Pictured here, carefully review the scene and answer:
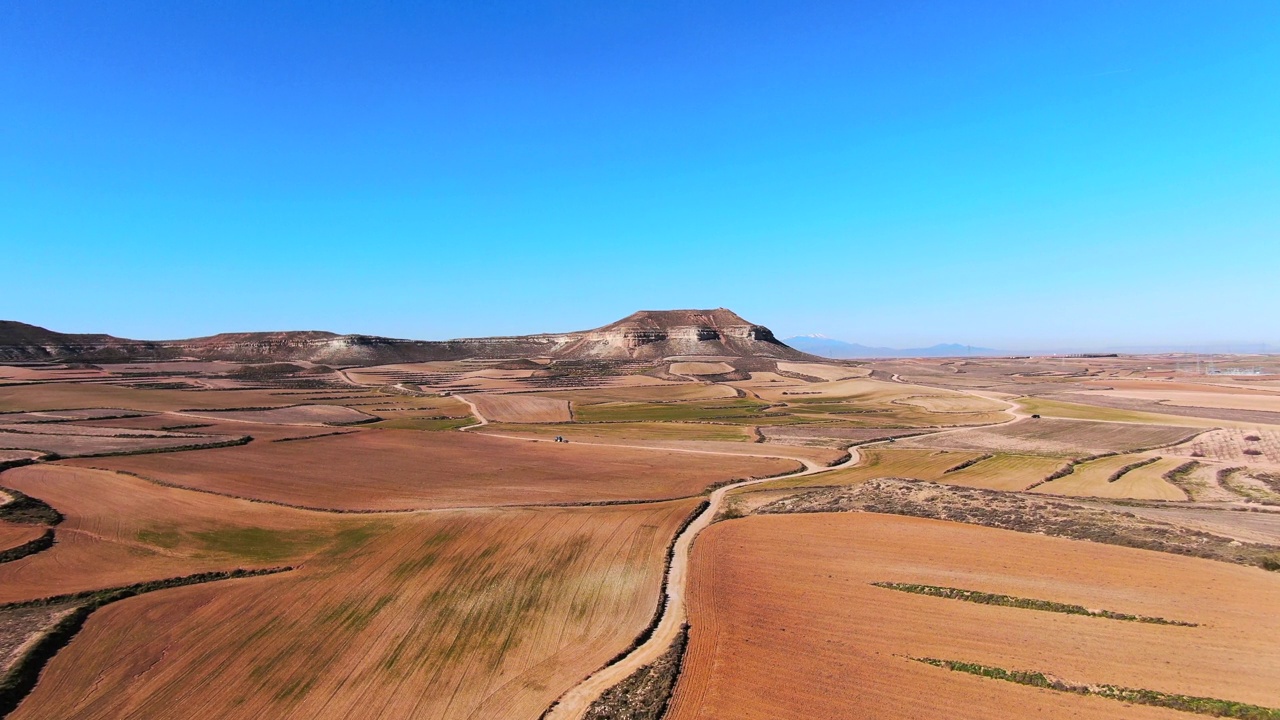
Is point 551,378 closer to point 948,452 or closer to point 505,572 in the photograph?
point 948,452

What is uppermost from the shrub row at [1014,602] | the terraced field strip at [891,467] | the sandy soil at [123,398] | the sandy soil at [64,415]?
the sandy soil at [123,398]

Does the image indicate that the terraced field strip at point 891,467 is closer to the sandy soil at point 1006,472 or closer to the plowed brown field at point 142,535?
the sandy soil at point 1006,472

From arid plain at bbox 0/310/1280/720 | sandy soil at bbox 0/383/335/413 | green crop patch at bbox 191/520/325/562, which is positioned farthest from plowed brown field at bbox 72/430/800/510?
sandy soil at bbox 0/383/335/413

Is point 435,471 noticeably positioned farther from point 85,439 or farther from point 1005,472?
point 1005,472

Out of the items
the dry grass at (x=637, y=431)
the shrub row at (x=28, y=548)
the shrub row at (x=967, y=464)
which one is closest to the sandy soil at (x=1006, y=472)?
the shrub row at (x=967, y=464)

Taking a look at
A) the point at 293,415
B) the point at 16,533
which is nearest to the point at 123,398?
the point at 293,415

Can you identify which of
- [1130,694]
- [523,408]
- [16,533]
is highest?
[523,408]

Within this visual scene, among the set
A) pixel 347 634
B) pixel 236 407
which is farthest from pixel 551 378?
pixel 347 634
